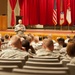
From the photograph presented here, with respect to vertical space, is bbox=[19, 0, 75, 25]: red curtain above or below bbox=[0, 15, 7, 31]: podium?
above

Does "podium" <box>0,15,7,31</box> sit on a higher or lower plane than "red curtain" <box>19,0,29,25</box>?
lower

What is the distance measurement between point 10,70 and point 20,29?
11.5 meters

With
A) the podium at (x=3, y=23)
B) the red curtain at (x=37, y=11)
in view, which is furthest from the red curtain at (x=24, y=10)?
the podium at (x=3, y=23)

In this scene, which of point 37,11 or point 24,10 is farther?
point 37,11

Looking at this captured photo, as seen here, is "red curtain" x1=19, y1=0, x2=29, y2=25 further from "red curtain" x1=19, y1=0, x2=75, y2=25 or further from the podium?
the podium

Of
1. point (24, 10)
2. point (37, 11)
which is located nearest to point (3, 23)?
point (24, 10)

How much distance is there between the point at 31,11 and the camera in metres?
22.5

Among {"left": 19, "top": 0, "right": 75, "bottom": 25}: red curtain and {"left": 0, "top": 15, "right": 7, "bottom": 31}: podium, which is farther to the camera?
{"left": 19, "top": 0, "right": 75, "bottom": 25}: red curtain

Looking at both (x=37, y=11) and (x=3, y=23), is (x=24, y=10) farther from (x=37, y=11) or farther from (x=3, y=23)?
(x=3, y=23)

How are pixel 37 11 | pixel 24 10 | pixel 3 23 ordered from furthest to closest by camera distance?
1. pixel 37 11
2. pixel 24 10
3. pixel 3 23

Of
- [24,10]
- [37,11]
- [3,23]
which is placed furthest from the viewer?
[37,11]

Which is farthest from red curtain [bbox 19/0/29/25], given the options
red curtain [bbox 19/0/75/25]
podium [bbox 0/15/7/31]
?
podium [bbox 0/15/7/31]

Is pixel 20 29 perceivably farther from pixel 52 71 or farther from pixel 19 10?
pixel 52 71

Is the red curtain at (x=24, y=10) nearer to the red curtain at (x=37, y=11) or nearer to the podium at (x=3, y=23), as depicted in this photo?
the red curtain at (x=37, y=11)
